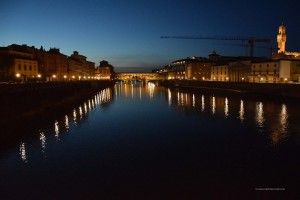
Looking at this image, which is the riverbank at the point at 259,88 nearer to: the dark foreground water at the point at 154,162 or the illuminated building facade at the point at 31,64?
the dark foreground water at the point at 154,162

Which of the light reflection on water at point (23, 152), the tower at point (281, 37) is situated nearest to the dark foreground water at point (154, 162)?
the light reflection on water at point (23, 152)

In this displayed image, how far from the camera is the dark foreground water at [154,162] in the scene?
14977 mm

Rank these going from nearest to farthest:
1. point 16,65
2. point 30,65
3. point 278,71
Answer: point 16,65 < point 30,65 < point 278,71

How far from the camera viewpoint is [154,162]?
19766mm

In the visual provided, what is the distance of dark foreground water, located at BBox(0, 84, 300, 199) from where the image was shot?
15.0 meters

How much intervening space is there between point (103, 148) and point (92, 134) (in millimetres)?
6502

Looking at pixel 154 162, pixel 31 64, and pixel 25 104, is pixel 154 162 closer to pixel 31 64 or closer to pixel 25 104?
pixel 25 104

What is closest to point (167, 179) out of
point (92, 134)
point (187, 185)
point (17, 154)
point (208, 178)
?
point (187, 185)

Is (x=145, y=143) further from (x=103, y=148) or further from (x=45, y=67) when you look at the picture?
(x=45, y=67)

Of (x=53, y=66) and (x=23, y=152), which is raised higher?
(x=53, y=66)

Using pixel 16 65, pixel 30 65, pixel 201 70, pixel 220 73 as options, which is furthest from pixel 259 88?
pixel 201 70

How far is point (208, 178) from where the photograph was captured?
16.6m

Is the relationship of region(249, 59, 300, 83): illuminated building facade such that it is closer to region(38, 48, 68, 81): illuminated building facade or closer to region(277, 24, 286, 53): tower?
region(277, 24, 286, 53): tower

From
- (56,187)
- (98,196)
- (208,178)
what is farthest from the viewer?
(208,178)
